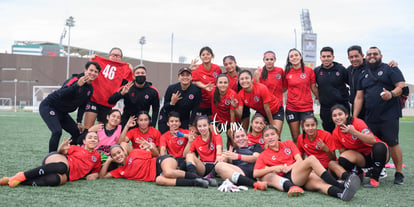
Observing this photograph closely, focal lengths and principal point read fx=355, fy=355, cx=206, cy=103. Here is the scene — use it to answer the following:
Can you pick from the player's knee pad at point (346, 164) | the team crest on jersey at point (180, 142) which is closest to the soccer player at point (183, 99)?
the team crest on jersey at point (180, 142)

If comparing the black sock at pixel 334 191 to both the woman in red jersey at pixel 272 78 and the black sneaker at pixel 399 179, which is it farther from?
the woman in red jersey at pixel 272 78

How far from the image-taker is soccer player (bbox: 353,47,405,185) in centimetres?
496

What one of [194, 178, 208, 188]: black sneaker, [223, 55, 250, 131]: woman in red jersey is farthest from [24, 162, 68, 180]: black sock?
[223, 55, 250, 131]: woman in red jersey

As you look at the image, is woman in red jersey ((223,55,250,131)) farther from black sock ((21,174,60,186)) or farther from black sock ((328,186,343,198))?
black sock ((21,174,60,186))

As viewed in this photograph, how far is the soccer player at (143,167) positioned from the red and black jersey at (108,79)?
163 cm

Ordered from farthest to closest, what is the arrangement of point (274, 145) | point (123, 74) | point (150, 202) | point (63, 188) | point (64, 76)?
point (64, 76), point (123, 74), point (274, 145), point (63, 188), point (150, 202)

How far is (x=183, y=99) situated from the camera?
19.3 feet

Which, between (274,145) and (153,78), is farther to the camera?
(153,78)

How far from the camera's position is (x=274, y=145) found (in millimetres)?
4555

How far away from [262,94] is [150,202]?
2.68 metres

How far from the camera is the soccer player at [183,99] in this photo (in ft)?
18.9

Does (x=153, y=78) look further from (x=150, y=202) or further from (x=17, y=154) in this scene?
(x=150, y=202)

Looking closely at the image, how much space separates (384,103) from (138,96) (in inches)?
148

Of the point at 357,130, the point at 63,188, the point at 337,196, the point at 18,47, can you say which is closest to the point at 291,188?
the point at 337,196
